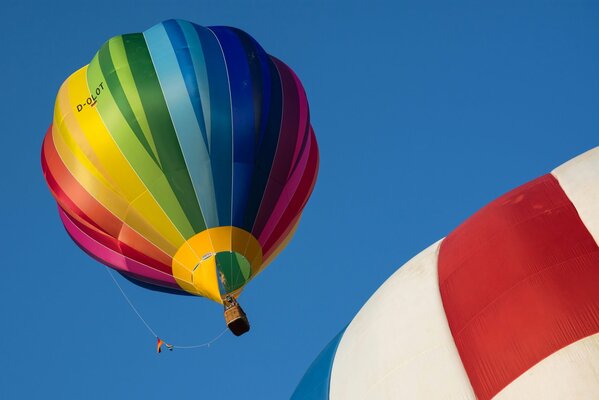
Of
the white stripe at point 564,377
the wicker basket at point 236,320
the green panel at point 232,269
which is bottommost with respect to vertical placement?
the white stripe at point 564,377

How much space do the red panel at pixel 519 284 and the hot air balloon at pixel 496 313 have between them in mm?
10

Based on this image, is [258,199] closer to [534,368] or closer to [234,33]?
[234,33]

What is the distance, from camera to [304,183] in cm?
1583

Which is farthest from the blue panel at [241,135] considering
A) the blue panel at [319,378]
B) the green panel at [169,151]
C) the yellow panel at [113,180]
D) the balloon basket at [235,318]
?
the blue panel at [319,378]

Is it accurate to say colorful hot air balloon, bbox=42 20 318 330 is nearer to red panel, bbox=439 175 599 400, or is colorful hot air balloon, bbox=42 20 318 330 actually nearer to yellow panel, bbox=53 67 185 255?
yellow panel, bbox=53 67 185 255

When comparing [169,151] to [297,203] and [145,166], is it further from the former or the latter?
[297,203]

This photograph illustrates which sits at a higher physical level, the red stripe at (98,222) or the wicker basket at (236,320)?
the red stripe at (98,222)

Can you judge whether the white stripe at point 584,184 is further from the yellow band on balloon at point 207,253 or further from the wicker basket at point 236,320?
A: the wicker basket at point 236,320

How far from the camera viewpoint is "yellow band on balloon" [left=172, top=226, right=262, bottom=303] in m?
14.6

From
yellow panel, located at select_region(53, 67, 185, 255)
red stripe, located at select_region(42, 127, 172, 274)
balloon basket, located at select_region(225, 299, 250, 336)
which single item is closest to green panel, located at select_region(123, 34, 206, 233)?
yellow panel, located at select_region(53, 67, 185, 255)

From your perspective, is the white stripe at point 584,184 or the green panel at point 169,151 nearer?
the white stripe at point 584,184

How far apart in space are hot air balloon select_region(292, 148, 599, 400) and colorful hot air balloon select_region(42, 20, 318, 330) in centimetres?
401

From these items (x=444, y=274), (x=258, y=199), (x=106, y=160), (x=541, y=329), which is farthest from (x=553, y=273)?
(x=106, y=160)

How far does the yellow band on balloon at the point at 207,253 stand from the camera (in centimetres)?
1462
